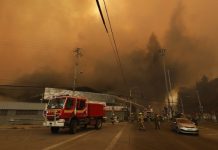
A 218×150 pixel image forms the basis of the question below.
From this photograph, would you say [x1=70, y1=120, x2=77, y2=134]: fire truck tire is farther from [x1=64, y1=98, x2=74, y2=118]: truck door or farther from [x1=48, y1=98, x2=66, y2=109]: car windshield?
[x1=48, y1=98, x2=66, y2=109]: car windshield

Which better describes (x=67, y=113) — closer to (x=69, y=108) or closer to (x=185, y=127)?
(x=69, y=108)

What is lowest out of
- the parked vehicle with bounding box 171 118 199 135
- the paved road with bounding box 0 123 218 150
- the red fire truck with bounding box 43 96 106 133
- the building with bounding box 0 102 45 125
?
the paved road with bounding box 0 123 218 150

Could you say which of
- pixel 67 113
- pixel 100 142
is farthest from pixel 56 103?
pixel 100 142

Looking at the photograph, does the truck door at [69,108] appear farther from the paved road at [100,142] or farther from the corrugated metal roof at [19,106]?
the corrugated metal roof at [19,106]

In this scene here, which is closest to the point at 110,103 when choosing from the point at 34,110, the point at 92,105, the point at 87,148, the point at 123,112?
the point at 123,112

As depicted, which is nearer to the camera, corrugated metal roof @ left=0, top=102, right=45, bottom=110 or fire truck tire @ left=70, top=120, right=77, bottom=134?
fire truck tire @ left=70, top=120, right=77, bottom=134

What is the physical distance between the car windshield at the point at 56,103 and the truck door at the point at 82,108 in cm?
201

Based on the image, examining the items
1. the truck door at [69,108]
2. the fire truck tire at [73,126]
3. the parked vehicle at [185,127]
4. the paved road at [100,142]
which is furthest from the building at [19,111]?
the parked vehicle at [185,127]

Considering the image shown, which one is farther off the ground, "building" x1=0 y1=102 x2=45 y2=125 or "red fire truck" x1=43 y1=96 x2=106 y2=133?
"building" x1=0 y1=102 x2=45 y2=125

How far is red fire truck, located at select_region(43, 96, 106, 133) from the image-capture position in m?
18.5

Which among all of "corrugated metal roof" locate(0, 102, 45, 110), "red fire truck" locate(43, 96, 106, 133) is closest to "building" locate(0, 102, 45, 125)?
"corrugated metal roof" locate(0, 102, 45, 110)

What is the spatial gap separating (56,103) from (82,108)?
119 inches

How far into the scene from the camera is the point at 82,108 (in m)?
21.6

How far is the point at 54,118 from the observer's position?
18.5 m
